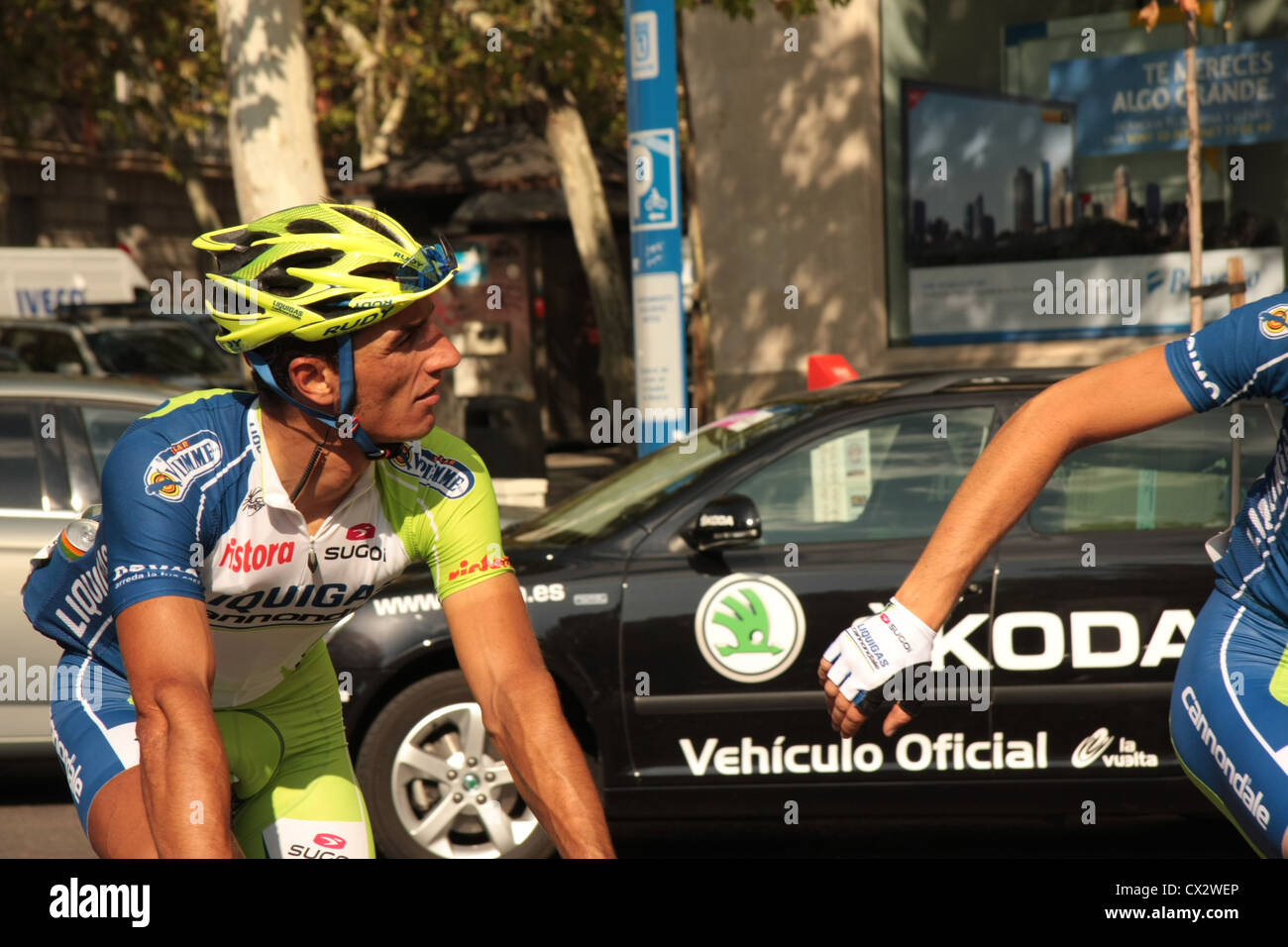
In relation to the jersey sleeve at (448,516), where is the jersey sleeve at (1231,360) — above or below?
above

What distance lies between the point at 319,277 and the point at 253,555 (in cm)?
49

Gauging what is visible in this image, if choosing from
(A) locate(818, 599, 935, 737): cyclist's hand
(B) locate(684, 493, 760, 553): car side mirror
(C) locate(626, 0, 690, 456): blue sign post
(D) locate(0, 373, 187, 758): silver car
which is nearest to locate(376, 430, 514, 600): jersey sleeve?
(A) locate(818, 599, 935, 737): cyclist's hand

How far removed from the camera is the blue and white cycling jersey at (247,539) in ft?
8.16

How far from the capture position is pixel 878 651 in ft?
8.26

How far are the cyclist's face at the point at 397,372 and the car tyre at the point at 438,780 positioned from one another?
121 inches

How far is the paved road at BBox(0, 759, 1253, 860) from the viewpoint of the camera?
19.3ft

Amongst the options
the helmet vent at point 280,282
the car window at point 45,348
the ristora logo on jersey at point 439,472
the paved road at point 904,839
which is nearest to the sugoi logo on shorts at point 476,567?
the ristora logo on jersey at point 439,472

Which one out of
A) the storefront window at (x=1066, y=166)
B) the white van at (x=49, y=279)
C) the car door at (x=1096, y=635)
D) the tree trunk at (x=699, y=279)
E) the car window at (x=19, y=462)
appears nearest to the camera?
the car door at (x=1096, y=635)

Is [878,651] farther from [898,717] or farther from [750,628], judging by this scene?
[750,628]

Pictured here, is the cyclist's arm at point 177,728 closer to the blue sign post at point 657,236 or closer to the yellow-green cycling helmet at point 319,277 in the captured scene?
the yellow-green cycling helmet at point 319,277

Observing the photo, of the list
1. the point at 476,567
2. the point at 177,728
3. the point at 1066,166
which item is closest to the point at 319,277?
the point at 476,567

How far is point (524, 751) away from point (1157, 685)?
11.3 feet
